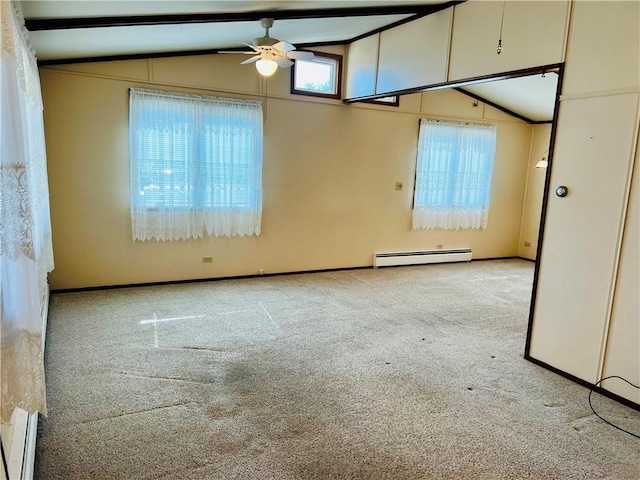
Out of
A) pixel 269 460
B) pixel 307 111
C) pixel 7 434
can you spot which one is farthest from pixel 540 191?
pixel 7 434

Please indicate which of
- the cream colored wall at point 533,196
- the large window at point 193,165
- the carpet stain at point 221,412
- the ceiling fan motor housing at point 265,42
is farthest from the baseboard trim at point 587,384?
the cream colored wall at point 533,196

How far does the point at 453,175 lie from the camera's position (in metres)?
6.93

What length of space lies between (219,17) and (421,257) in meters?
4.72

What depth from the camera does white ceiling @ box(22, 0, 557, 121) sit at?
296 centimetres

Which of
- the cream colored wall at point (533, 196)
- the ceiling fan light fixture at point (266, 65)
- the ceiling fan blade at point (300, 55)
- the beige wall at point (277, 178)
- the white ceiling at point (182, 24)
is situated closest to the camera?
the white ceiling at point (182, 24)

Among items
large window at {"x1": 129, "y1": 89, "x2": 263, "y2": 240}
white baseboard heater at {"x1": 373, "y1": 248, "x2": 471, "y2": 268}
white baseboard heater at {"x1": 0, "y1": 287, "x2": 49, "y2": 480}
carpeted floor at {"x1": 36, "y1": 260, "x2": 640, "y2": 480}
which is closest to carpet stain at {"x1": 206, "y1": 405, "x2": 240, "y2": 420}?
carpeted floor at {"x1": 36, "y1": 260, "x2": 640, "y2": 480}

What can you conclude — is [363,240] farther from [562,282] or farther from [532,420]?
[532,420]

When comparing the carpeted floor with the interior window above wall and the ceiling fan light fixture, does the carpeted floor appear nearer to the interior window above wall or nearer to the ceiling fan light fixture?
the ceiling fan light fixture

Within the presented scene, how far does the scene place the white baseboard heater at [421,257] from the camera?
21.7 feet

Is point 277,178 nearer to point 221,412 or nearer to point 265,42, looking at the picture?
point 265,42

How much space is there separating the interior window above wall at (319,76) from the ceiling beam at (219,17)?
5.12 ft

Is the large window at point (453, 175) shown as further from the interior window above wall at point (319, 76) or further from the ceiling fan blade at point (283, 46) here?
the ceiling fan blade at point (283, 46)

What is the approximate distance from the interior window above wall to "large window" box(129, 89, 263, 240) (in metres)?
0.77

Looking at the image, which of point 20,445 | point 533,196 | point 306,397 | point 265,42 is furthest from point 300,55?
point 533,196
